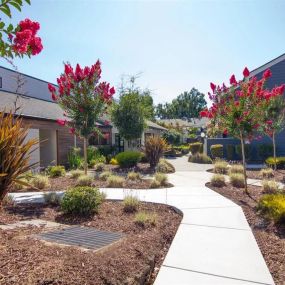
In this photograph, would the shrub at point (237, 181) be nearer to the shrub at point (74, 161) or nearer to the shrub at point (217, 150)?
the shrub at point (74, 161)

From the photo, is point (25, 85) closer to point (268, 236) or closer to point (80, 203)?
point (80, 203)

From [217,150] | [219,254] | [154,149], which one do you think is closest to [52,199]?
[219,254]

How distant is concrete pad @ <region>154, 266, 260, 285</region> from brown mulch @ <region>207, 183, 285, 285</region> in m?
0.60

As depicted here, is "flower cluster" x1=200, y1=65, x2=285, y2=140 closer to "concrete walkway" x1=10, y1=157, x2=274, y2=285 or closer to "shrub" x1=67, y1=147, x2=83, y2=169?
"concrete walkway" x1=10, y1=157, x2=274, y2=285

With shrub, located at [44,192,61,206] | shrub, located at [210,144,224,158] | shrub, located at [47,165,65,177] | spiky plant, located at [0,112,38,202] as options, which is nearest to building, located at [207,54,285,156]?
shrub, located at [210,144,224,158]

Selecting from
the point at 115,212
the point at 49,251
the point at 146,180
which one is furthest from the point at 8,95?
the point at 49,251

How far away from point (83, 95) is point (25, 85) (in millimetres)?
10291

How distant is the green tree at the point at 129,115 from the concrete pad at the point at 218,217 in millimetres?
11019

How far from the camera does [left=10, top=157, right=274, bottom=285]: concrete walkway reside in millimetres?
3561

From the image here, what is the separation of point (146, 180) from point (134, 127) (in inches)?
256

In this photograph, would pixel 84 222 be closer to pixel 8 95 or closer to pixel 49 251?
pixel 49 251

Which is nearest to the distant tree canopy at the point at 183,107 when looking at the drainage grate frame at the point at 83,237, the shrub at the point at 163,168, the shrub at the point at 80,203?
the shrub at the point at 163,168

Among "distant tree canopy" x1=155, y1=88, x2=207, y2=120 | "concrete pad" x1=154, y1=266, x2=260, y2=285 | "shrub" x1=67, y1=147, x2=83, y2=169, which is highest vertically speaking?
"distant tree canopy" x1=155, y1=88, x2=207, y2=120

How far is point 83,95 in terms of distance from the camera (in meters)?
11.2
